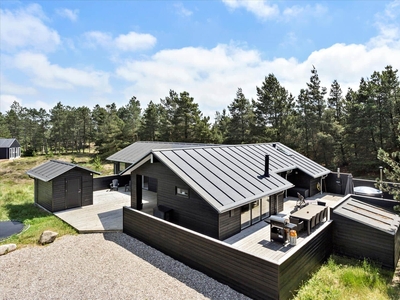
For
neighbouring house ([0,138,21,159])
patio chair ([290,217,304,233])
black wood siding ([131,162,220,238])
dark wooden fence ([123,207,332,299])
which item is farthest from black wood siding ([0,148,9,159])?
patio chair ([290,217,304,233])

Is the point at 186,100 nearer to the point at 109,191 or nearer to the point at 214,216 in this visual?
the point at 109,191

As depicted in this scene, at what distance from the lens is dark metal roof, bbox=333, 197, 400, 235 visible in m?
7.17

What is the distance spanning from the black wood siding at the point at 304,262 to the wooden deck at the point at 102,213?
6720 millimetres

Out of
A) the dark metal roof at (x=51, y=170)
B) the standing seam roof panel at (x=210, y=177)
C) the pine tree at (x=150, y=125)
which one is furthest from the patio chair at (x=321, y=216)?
the pine tree at (x=150, y=125)

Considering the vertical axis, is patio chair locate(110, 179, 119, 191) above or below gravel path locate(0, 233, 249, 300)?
above

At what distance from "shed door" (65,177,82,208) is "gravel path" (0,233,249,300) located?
402cm

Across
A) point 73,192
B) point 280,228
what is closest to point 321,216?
point 280,228

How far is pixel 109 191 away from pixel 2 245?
8.00 metres

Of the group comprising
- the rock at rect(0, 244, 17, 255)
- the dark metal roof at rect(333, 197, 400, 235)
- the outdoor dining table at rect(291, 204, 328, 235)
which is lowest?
the rock at rect(0, 244, 17, 255)

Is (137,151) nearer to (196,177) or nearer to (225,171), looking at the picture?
(225,171)

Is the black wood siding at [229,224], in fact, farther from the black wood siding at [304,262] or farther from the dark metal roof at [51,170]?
the dark metal roof at [51,170]

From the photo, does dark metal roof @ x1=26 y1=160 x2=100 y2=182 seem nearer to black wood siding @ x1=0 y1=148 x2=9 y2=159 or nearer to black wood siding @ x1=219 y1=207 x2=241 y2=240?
black wood siding @ x1=219 y1=207 x2=241 y2=240

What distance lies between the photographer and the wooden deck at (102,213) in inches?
382

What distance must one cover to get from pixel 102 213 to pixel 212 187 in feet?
21.1
